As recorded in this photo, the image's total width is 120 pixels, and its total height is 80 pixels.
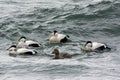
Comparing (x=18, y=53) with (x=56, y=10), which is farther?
(x=56, y=10)

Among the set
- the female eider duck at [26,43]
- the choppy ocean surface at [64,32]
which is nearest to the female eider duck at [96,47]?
the choppy ocean surface at [64,32]

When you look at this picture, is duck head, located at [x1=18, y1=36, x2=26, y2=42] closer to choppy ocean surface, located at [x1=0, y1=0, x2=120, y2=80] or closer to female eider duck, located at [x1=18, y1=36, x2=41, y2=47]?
female eider duck, located at [x1=18, y1=36, x2=41, y2=47]

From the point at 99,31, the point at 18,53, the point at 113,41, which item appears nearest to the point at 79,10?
the point at 99,31

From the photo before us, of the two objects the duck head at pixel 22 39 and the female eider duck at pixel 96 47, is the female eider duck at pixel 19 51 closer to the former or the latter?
the duck head at pixel 22 39

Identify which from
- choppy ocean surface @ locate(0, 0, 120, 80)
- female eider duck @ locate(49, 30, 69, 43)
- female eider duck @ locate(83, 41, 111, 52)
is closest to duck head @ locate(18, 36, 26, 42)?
choppy ocean surface @ locate(0, 0, 120, 80)

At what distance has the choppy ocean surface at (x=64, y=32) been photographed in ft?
49.0

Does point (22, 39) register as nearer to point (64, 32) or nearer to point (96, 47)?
point (64, 32)

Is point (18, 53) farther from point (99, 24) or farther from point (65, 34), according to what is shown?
point (99, 24)

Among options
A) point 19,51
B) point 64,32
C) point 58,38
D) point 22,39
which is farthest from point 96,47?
point 64,32

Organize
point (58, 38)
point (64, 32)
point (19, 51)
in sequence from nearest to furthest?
point (19, 51) → point (58, 38) → point (64, 32)

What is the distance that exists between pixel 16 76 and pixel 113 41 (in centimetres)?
666

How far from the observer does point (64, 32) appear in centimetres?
2200

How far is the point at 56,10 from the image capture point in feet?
82.9

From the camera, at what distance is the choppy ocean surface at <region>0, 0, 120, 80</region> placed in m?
14.9
